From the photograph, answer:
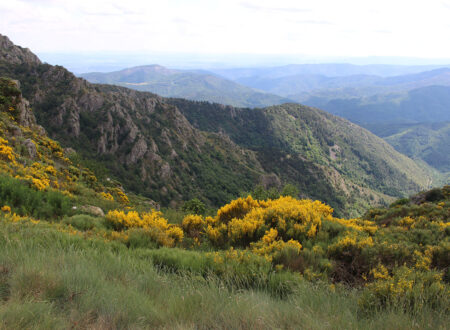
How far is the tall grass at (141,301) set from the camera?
2.80 metres

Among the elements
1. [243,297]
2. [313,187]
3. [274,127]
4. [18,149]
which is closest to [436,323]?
[243,297]

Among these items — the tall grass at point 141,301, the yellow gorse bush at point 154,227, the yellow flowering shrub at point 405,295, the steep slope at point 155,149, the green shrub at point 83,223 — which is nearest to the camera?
the tall grass at point 141,301

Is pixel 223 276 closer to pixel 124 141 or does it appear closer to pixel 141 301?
pixel 141 301

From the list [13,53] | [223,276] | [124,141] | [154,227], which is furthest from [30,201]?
[13,53]

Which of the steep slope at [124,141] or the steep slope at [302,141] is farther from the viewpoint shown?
the steep slope at [302,141]

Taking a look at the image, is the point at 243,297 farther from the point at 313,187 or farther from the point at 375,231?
the point at 313,187

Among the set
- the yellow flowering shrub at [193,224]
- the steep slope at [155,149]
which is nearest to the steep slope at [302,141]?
the steep slope at [155,149]

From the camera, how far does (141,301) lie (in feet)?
10.3

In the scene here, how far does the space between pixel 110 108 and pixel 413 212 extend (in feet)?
222

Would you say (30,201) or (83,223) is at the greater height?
(30,201)

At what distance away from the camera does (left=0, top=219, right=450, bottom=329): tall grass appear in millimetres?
2803

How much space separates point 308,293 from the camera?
3586 mm

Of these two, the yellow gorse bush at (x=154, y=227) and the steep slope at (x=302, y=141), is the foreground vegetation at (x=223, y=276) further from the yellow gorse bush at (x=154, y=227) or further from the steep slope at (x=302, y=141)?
the steep slope at (x=302, y=141)

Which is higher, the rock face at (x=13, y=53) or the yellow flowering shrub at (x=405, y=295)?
the rock face at (x=13, y=53)
